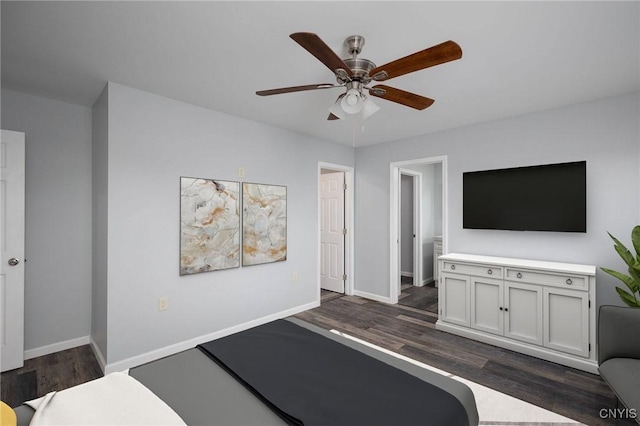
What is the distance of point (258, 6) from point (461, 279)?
10.7 ft

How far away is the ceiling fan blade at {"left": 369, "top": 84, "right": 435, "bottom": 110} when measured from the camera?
2.04m

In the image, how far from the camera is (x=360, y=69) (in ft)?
6.45

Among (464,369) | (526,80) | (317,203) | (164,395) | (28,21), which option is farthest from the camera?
(317,203)

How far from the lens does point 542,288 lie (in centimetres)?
295

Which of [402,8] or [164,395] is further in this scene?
[402,8]

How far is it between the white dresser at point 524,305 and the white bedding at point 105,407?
3.16 m

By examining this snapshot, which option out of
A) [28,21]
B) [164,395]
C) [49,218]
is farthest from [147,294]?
[28,21]

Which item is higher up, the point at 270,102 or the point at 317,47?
the point at 270,102

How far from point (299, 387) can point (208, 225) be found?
2258 mm

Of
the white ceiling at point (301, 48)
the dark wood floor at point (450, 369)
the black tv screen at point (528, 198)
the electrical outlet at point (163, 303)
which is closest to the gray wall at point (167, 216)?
the electrical outlet at point (163, 303)

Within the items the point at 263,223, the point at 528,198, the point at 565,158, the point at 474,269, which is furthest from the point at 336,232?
the point at 565,158

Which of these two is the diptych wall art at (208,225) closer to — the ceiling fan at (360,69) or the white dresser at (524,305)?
the ceiling fan at (360,69)

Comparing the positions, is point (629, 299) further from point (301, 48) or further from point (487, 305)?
point (301, 48)

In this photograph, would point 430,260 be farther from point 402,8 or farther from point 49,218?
point 49,218
